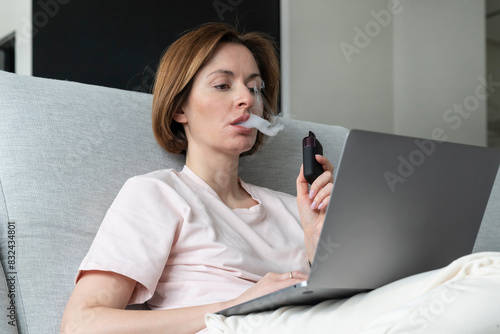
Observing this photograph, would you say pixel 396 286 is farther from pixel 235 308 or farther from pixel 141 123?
pixel 141 123

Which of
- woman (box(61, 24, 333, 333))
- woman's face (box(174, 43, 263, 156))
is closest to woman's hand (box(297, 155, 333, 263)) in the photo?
woman (box(61, 24, 333, 333))

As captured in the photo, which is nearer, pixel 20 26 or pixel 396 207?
pixel 396 207

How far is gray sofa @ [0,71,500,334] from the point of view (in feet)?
3.92

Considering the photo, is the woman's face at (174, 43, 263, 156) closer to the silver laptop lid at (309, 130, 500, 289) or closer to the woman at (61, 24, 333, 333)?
the woman at (61, 24, 333, 333)

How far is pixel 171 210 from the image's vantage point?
1286 millimetres

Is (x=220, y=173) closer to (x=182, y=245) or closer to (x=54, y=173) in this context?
(x=182, y=245)

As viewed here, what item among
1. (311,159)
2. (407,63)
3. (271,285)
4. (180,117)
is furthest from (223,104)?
(407,63)

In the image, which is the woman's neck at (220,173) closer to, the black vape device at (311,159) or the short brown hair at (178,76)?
the short brown hair at (178,76)

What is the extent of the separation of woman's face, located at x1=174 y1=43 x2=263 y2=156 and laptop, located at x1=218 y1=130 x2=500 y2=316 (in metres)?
0.53

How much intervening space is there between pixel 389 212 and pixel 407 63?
3.43 meters

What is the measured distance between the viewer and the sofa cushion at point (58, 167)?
1208 millimetres

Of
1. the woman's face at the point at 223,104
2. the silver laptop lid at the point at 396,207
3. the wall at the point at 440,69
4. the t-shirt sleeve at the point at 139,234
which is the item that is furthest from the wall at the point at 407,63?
the silver laptop lid at the point at 396,207

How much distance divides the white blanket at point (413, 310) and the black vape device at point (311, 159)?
14.3 inches

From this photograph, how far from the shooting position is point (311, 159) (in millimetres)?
1282
